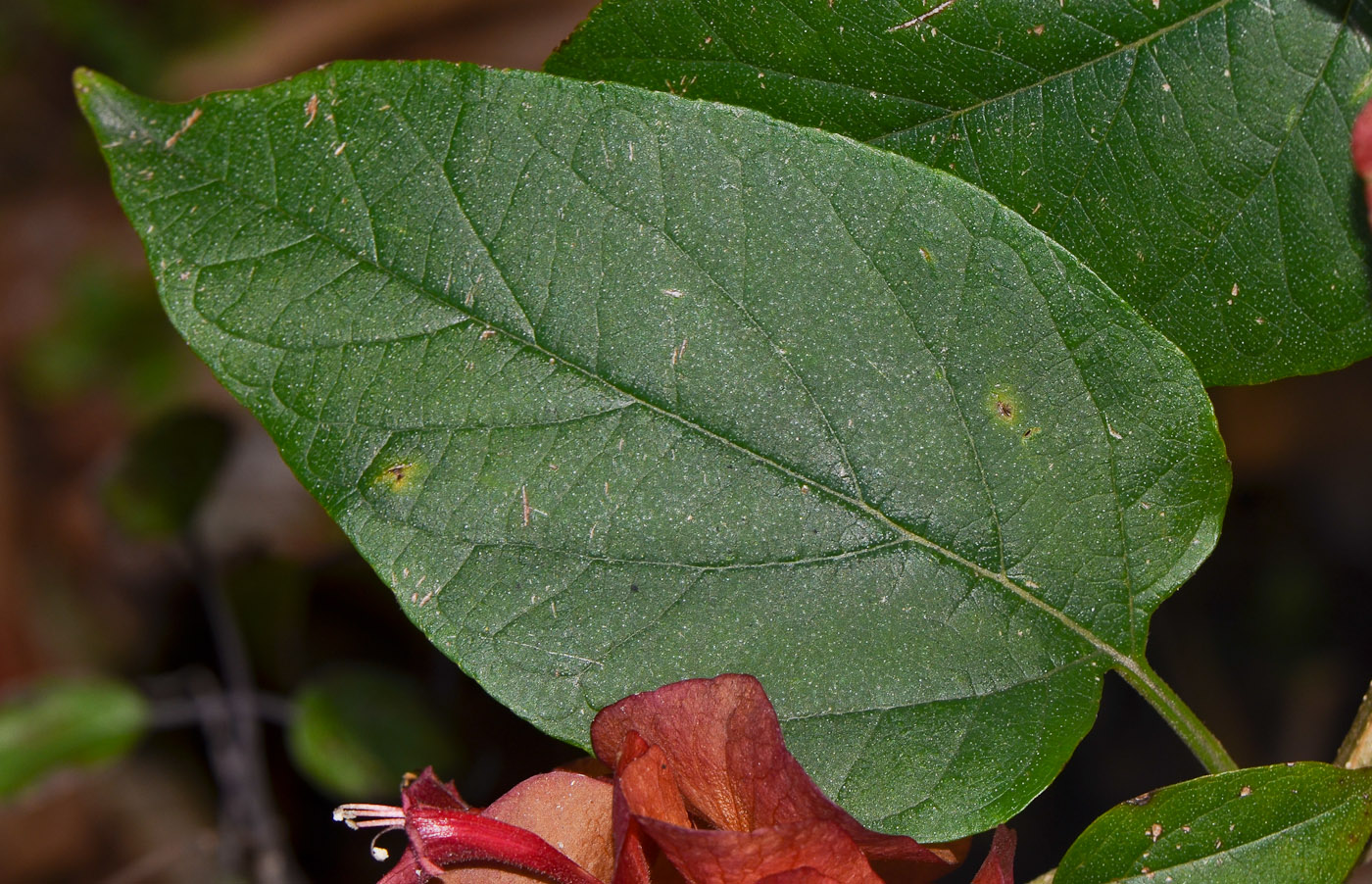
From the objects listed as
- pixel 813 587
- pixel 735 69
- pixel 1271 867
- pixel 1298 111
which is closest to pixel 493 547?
pixel 813 587

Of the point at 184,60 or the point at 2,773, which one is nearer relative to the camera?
the point at 2,773

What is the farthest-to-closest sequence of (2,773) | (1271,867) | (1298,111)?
(2,773) → (1298,111) → (1271,867)

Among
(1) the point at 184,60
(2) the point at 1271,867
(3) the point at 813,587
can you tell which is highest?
(1) the point at 184,60

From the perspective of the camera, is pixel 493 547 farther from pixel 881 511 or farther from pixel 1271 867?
pixel 1271 867

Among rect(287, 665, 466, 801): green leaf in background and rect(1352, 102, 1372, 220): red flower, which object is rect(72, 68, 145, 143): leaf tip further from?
rect(287, 665, 466, 801): green leaf in background

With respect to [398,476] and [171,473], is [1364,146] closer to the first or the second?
[398,476]

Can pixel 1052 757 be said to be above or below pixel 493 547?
below

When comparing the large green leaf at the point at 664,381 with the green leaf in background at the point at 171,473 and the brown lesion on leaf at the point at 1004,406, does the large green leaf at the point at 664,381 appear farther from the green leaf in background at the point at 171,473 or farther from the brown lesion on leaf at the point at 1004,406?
the green leaf in background at the point at 171,473
